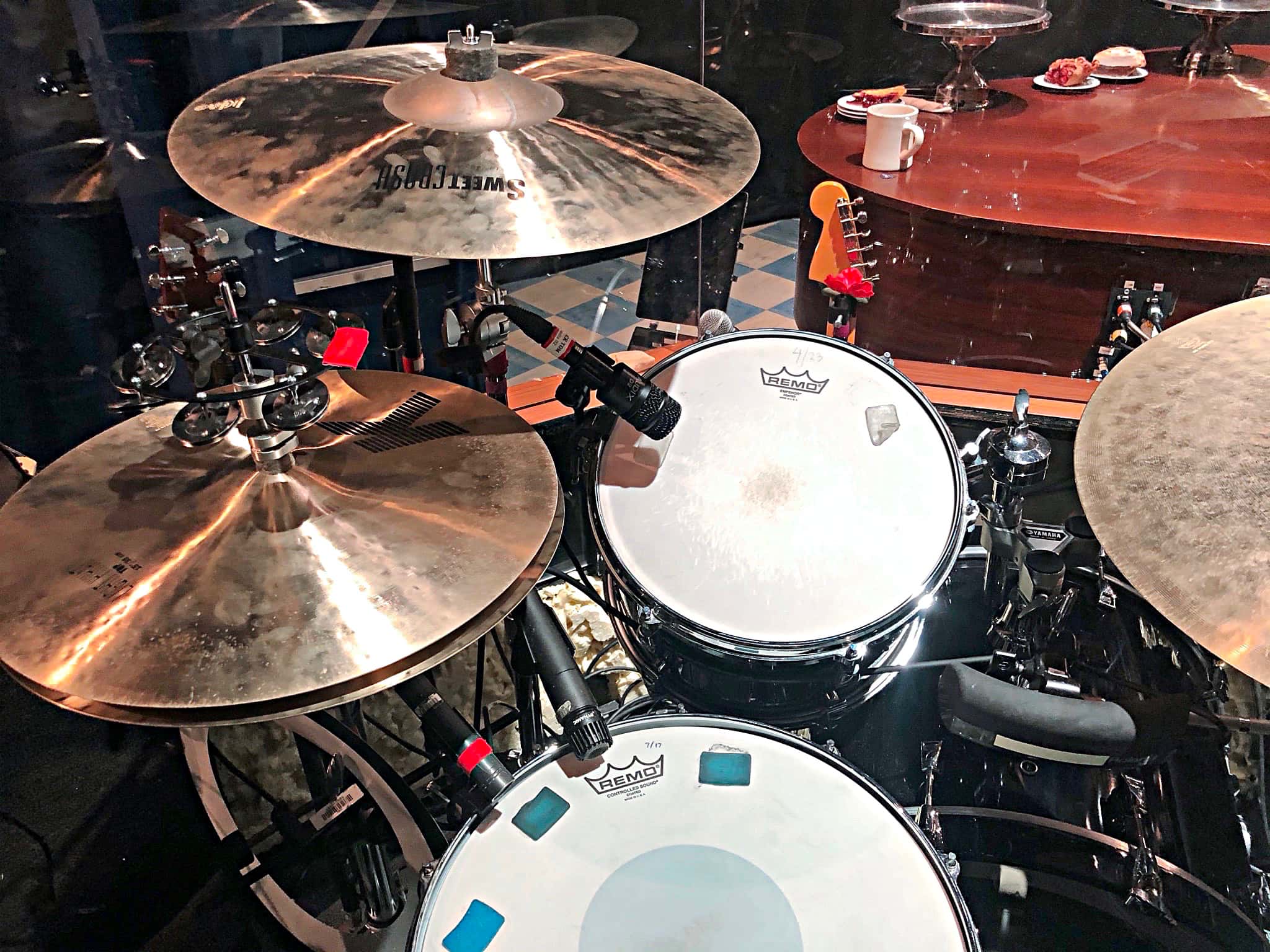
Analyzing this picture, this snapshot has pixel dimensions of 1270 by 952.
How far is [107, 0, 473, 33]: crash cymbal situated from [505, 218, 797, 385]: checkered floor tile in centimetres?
71

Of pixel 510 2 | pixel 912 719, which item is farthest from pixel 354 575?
pixel 510 2

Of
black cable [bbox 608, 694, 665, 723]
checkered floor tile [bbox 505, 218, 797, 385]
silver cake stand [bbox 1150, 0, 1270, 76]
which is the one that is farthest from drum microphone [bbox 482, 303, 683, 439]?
silver cake stand [bbox 1150, 0, 1270, 76]

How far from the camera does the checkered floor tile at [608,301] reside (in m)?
2.14

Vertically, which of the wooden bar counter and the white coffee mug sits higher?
the white coffee mug

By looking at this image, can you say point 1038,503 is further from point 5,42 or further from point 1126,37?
point 1126,37

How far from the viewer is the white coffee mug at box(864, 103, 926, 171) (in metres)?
1.69

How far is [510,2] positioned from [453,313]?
155cm

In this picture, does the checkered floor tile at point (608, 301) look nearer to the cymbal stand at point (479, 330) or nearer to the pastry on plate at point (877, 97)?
the pastry on plate at point (877, 97)

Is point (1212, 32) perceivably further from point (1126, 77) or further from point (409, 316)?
point (409, 316)

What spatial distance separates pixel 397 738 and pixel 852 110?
5.28 ft

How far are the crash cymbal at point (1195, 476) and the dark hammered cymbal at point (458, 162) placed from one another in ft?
1.34

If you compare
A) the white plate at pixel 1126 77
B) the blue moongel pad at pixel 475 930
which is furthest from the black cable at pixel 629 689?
the white plate at pixel 1126 77

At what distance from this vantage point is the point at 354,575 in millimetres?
801

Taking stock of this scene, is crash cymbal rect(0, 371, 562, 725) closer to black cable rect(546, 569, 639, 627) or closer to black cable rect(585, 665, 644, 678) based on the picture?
black cable rect(546, 569, 639, 627)
